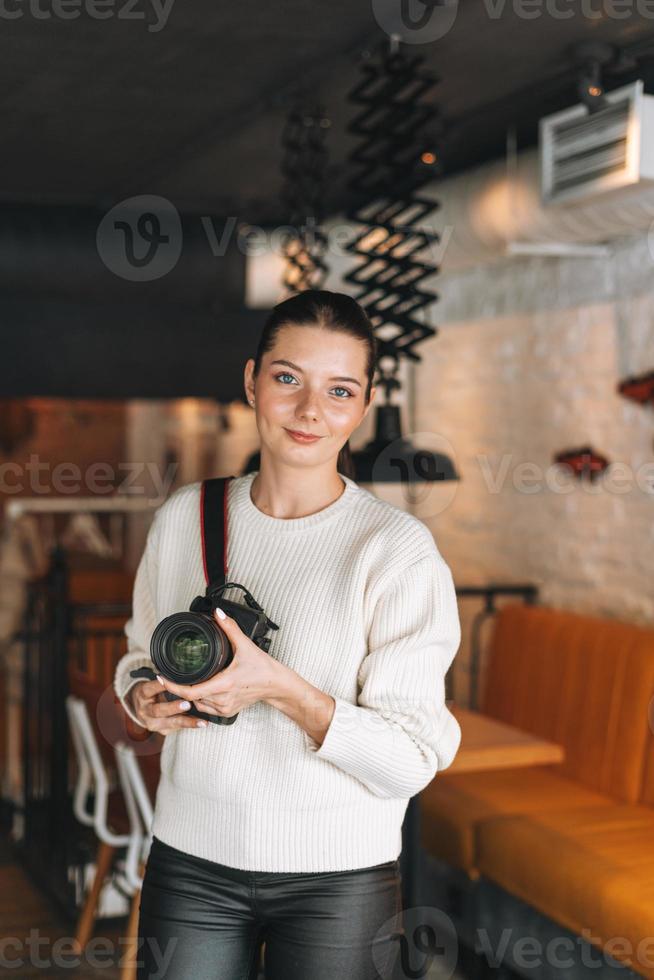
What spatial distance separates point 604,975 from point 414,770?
5.39 feet

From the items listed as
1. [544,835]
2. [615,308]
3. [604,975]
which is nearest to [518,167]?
[615,308]

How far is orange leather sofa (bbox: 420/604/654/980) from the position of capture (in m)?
2.74

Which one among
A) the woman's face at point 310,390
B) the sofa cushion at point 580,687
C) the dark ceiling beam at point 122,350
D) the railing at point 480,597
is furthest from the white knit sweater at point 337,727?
the dark ceiling beam at point 122,350

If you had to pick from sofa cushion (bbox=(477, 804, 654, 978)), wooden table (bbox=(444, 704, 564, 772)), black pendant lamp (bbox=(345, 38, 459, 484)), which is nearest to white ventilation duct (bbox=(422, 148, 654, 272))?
black pendant lamp (bbox=(345, 38, 459, 484))

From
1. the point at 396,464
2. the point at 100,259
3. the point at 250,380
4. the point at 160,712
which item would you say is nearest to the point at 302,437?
the point at 250,380

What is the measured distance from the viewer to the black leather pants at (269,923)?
142cm

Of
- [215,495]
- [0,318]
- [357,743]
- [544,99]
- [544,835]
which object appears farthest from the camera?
[0,318]

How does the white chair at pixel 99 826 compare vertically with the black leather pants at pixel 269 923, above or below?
below

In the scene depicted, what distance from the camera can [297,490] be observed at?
5.10 ft

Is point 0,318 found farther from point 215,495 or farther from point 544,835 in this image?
point 215,495

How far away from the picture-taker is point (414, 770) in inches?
55.7

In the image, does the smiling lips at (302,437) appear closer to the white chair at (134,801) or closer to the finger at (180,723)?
the finger at (180,723)

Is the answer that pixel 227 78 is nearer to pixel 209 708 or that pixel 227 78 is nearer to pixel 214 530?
pixel 214 530

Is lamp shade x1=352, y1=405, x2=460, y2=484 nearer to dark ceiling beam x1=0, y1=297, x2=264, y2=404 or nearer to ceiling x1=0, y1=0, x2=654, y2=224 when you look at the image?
ceiling x1=0, y1=0, x2=654, y2=224
